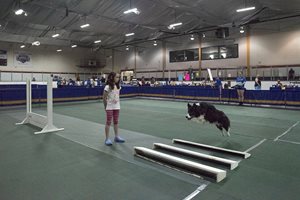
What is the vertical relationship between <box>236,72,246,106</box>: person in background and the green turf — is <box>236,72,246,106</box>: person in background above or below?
above

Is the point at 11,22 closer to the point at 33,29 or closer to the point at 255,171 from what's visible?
the point at 33,29

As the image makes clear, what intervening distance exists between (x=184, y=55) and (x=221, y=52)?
433cm

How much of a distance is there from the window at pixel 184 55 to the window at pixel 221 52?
102 centimetres

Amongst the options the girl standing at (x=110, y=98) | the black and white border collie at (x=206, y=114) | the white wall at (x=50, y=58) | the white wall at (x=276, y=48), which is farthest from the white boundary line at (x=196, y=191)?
the white wall at (x=50, y=58)

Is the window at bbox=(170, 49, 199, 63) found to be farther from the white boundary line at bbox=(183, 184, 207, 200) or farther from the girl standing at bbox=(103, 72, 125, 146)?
the white boundary line at bbox=(183, 184, 207, 200)

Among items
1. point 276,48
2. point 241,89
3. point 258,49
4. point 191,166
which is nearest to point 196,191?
point 191,166

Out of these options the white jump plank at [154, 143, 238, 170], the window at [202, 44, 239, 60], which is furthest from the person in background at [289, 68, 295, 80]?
the white jump plank at [154, 143, 238, 170]

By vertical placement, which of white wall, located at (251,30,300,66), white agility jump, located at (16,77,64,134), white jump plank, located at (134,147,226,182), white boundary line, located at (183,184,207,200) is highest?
white wall, located at (251,30,300,66)

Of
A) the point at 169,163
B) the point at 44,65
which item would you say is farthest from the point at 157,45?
the point at 169,163

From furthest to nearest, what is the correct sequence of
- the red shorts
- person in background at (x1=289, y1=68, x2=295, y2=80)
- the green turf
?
person in background at (x1=289, y1=68, x2=295, y2=80) → the red shorts → the green turf

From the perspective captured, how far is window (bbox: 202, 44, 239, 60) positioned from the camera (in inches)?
877

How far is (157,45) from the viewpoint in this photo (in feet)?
94.2

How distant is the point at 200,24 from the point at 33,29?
1550 centimetres

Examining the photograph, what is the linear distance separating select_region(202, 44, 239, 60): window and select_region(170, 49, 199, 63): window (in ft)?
3.36
